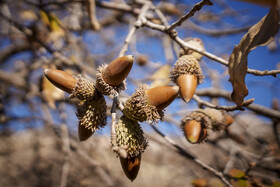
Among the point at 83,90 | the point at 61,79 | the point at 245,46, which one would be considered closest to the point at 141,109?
the point at 83,90

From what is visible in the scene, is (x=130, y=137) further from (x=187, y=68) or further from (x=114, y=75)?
(x=187, y=68)

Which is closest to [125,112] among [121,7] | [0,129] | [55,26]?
[121,7]

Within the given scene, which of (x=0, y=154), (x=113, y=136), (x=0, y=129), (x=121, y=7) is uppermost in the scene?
(x=121, y=7)

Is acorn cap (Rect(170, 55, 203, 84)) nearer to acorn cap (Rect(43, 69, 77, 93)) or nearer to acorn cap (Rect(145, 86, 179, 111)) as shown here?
acorn cap (Rect(145, 86, 179, 111))

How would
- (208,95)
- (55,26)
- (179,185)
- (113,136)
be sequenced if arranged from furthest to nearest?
(179,185)
(55,26)
(208,95)
(113,136)

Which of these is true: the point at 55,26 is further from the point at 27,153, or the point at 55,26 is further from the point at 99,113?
the point at 27,153

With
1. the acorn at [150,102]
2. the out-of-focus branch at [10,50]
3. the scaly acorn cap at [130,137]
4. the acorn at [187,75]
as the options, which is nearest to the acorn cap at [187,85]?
the acorn at [187,75]
